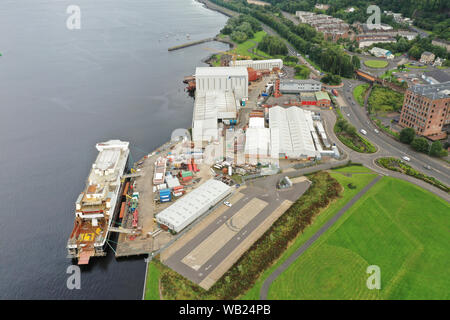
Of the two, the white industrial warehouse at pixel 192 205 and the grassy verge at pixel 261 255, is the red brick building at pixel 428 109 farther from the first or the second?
the white industrial warehouse at pixel 192 205

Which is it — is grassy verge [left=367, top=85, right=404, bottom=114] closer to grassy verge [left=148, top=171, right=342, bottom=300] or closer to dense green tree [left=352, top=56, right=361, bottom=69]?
dense green tree [left=352, top=56, right=361, bottom=69]

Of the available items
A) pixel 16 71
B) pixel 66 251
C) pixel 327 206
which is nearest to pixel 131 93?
pixel 16 71

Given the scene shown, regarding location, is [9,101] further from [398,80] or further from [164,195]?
[398,80]

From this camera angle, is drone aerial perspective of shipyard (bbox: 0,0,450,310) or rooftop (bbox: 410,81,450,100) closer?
drone aerial perspective of shipyard (bbox: 0,0,450,310)

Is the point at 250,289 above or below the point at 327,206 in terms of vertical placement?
below

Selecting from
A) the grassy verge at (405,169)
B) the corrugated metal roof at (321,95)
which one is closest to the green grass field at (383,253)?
the grassy verge at (405,169)

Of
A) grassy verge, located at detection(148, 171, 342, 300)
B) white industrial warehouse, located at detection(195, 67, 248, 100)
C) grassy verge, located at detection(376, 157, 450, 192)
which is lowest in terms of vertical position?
grassy verge, located at detection(148, 171, 342, 300)

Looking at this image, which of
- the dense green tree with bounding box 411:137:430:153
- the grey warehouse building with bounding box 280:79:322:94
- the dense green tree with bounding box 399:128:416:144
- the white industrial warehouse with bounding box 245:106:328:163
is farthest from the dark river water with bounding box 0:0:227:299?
the dense green tree with bounding box 411:137:430:153

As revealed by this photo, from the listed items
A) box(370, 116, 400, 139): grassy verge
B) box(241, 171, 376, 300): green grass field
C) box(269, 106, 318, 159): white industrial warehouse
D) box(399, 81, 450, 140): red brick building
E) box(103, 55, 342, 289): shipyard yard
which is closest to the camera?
box(241, 171, 376, 300): green grass field
